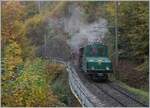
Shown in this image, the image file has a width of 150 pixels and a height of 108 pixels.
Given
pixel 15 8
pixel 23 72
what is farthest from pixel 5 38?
pixel 23 72

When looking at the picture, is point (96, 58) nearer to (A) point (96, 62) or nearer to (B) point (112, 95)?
(A) point (96, 62)

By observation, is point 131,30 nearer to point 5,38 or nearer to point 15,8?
point 15,8

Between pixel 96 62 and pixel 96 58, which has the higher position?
pixel 96 58

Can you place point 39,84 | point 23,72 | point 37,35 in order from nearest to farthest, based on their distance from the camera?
point 23,72 < point 39,84 < point 37,35

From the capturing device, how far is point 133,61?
3769 cm

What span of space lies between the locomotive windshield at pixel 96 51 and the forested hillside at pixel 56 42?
10.0 ft

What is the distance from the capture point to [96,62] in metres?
31.4

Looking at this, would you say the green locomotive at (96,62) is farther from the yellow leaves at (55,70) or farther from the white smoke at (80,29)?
the white smoke at (80,29)

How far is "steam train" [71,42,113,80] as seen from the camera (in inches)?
1236

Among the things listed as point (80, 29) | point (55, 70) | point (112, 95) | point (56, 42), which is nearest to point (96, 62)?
point (112, 95)

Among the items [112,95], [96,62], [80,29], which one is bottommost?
[112,95]

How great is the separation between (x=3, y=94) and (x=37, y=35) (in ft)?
188

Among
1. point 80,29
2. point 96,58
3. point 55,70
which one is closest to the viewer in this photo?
point 96,58

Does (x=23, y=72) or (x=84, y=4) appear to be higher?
(x=84, y=4)
